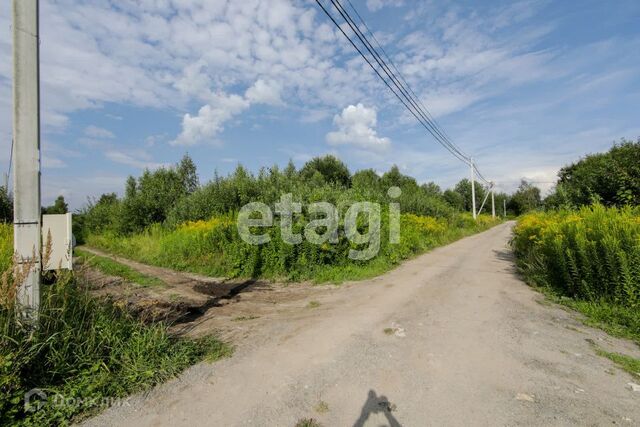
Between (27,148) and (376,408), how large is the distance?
14.5 ft

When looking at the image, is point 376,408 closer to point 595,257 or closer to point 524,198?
point 595,257

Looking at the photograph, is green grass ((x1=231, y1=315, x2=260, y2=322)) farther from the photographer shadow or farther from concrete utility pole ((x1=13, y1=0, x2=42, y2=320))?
the photographer shadow

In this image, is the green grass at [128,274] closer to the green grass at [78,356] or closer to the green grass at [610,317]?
the green grass at [78,356]

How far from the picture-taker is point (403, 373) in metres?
3.60

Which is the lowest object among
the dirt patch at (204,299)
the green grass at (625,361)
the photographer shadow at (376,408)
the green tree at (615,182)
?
the green grass at (625,361)

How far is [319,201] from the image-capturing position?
33.0ft

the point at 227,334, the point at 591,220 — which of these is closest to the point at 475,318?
the point at 591,220

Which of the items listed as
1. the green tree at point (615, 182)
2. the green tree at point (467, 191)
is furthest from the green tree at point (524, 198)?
the green tree at point (615, 182)
